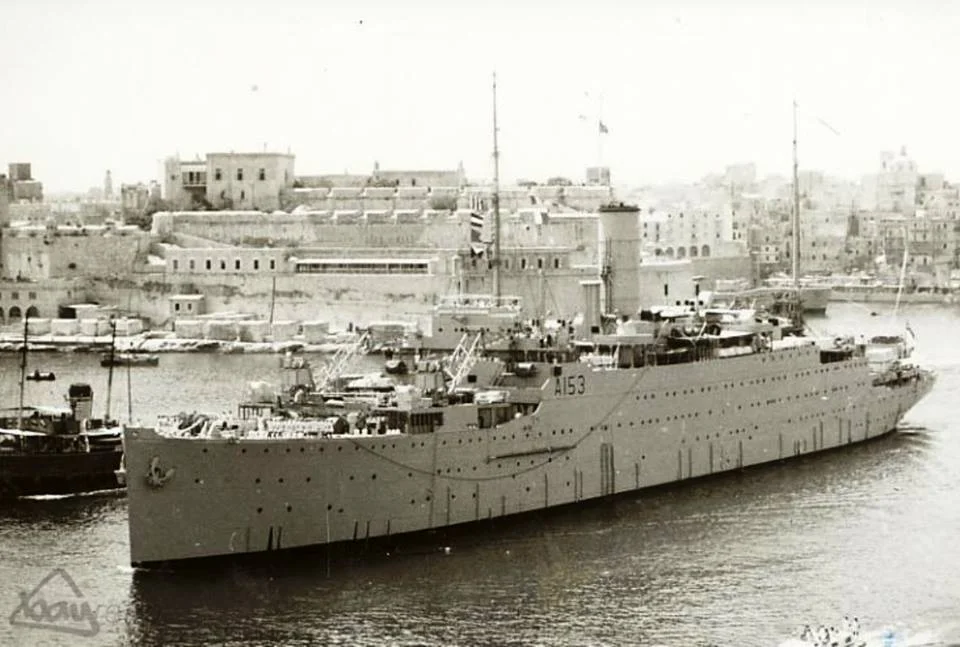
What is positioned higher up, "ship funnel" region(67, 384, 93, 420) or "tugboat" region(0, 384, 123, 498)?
"ship funnel" region(67, 384, 93, 420)

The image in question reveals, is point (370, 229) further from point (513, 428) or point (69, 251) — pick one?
point (513, 428)

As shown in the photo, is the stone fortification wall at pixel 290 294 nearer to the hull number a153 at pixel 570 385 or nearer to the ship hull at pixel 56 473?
the ship hull at pixel 56 473

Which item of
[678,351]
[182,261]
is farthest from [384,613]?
[182,261]

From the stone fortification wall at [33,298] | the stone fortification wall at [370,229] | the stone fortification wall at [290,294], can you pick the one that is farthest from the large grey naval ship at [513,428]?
the stone fortification wall at [33,298]

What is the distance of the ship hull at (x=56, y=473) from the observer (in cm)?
1856

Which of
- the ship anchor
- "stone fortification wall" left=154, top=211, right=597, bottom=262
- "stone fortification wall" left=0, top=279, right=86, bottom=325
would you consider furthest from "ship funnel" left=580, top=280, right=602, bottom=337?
"stone fortification wall" left=0, top=279, right=86, bottom=325

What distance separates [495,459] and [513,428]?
0.36 metres

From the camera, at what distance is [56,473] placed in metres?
18.8

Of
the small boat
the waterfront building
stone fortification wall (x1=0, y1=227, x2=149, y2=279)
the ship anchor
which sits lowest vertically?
the small boat

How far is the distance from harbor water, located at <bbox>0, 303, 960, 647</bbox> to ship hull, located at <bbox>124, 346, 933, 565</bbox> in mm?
306

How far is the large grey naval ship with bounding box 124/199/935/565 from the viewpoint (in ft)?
49.1

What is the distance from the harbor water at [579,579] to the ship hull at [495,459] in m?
0.31

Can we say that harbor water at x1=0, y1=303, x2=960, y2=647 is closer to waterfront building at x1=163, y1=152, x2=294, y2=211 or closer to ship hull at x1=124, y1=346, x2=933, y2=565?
ship hull at x1=124, y1=346, x2=933, y2=565

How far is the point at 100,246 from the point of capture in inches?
1656
